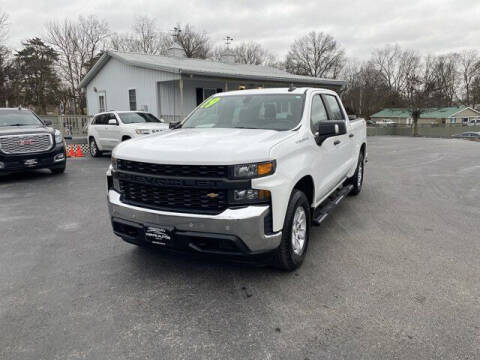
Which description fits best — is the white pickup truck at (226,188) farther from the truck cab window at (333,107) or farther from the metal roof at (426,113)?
the metal roof at (426,113)

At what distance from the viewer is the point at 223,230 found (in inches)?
121

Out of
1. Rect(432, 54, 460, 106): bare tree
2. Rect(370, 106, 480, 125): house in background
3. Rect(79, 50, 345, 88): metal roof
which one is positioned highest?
Rect(432, 54, 460, 106): bare tree

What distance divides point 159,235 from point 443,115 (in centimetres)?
7337

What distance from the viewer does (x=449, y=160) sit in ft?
40.7

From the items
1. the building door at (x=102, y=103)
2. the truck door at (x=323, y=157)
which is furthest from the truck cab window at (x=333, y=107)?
the building door at (x=102, y=103)

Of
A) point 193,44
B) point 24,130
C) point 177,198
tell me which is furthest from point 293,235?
point 193,44

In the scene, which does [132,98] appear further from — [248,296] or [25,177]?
[248,296]

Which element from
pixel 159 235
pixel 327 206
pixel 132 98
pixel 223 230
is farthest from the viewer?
pixel 132 98

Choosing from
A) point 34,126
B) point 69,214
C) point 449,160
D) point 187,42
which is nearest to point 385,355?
point 69,214

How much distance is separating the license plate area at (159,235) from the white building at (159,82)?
13.8 m

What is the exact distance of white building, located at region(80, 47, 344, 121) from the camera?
1777cm

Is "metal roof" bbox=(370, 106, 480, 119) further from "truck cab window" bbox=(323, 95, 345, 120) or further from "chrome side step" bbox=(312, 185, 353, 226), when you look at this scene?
"chrome side step" bbox=(312, 185, 353, 226)

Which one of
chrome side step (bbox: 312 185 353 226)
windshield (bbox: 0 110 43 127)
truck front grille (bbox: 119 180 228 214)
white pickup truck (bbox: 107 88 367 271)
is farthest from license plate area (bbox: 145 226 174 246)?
windshield (bbox: 0 110 43 127)

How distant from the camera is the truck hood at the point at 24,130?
8633 millimetres
